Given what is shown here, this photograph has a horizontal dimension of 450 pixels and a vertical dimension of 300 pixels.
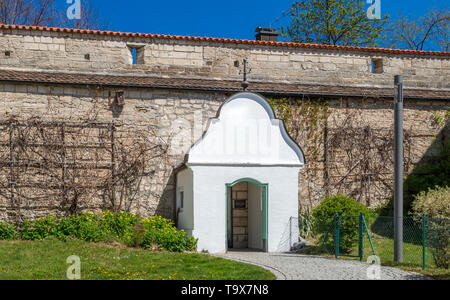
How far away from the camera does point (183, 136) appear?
18.3 m

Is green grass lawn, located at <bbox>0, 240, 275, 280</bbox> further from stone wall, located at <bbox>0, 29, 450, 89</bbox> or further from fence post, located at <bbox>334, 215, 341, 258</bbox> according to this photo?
stone wall, located at <bbox>0, 29, 450, 89</bbox>

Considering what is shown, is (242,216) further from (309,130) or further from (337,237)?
(337,237)

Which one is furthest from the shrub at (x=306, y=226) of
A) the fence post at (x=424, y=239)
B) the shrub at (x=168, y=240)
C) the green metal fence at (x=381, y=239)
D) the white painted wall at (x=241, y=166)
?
the fence post at (x=424, y=239)

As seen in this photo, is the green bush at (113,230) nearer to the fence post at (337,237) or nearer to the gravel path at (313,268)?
the gravel path at (313,268)

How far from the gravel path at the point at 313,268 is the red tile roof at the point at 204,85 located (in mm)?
5962

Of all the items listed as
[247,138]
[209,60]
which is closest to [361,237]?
[247,138]

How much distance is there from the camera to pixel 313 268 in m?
12.4

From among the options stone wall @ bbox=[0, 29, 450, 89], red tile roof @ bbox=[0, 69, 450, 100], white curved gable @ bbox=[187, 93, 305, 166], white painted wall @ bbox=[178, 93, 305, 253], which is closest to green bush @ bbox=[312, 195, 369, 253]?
white painted wall @ bbox=[178, 93, 305, 253]

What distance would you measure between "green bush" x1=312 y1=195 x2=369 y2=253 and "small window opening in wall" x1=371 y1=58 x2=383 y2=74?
6727 mm

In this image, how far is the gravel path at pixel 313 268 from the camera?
1135 cm

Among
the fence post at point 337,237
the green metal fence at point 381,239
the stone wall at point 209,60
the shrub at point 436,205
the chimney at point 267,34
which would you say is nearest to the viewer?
the green metal fence at point 381,239
